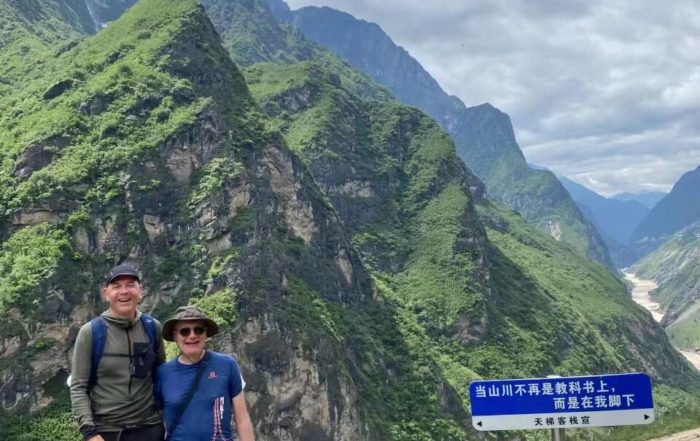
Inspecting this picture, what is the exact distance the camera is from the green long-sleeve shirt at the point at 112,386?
322 inches

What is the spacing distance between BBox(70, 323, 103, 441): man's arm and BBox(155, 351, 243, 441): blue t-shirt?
0.88 meters

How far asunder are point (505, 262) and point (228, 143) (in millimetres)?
85427

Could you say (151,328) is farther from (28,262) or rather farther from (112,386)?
(28,262)

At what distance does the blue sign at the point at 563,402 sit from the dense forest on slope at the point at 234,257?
50.3 metres

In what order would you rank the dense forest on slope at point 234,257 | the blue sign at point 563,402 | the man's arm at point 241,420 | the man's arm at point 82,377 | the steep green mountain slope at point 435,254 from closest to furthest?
the man's arm at point 82,377
the man's arm at point 241,420
the blue sign at point 563,402
the dense forest on slope at point 234,257
the steep green mountain slope at point 435,254

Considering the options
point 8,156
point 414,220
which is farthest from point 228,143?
point 414,220

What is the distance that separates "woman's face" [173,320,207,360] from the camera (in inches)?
329

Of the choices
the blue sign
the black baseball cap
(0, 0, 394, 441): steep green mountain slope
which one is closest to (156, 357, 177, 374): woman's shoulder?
the black baseball cap

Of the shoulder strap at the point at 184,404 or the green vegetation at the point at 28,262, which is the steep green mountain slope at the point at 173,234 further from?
the shoulder strap at the point at 184,404

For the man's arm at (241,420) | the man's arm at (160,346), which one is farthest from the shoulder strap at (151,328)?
the man's arm at (241,420)

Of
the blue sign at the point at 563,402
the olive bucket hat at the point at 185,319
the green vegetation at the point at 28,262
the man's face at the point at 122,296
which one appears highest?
the green vegetation at the point at 28,262

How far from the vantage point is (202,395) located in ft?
27.0

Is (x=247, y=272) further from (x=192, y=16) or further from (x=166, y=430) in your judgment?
(x=166, y=430)

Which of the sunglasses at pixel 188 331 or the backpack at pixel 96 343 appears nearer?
the backpack at pixel 96 343
